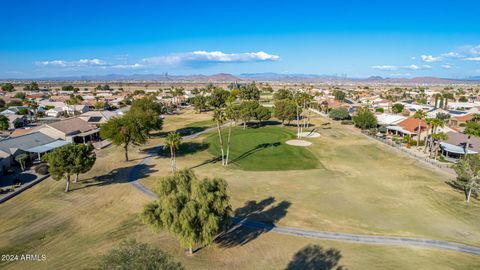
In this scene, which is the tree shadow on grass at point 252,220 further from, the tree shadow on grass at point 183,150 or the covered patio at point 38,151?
the covered patio at point 38,151

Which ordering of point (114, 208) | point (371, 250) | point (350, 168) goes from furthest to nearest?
point (350, 168) → point (114, 208) → point (371, 250)

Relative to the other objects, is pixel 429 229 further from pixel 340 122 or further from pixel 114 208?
pixel 340 122

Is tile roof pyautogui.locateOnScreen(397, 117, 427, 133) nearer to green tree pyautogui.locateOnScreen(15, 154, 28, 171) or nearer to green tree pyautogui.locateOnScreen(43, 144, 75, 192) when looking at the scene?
green tree pyautogui.locateOnScreen(43, 144, 75, 192)

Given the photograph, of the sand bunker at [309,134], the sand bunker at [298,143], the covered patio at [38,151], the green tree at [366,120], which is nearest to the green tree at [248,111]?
the sand bunker at [309,134]

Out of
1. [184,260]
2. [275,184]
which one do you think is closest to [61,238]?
[184,260]

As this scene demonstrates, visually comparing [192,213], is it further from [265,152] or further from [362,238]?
[265,152]

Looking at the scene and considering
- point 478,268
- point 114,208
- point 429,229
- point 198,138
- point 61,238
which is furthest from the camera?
point 198,138

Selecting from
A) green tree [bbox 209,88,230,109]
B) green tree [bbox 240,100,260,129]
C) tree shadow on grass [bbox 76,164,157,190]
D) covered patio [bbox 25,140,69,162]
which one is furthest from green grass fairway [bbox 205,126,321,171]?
green tree [bbox 209,88,230,109]
